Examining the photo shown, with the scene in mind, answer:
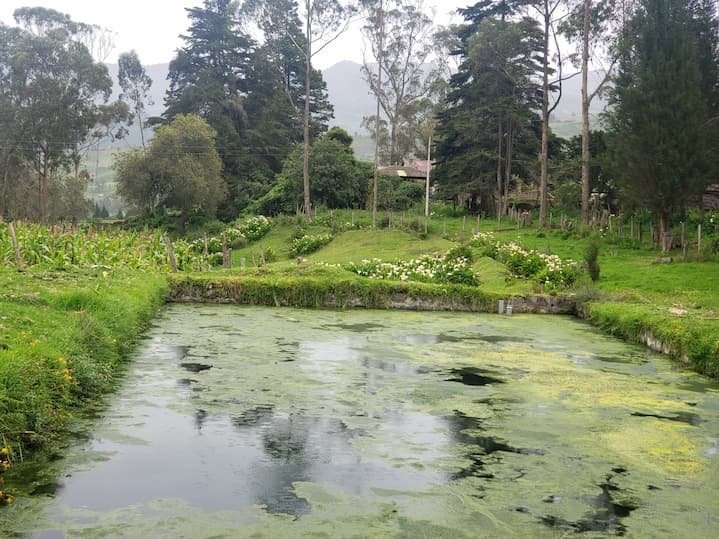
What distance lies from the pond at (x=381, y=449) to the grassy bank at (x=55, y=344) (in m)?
0.38

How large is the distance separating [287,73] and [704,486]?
182ft

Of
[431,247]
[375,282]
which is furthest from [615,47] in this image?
[375,282]

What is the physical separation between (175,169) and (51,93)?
39.5 ft

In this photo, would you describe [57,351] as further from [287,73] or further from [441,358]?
[287,73]

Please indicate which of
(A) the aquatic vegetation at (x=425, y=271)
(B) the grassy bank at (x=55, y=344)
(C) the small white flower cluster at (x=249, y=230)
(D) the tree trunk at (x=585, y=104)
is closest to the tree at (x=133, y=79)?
(C) the small white flower cluster at (x=249, y=230)

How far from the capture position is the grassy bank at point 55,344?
6832 millimetres

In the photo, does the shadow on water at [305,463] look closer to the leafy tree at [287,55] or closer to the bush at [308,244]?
the bush at [308,244]

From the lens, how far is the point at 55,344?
8555 mm

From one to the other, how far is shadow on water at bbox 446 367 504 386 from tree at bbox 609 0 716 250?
17.0 metres

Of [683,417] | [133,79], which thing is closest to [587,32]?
[683,417]

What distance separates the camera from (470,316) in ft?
62.1

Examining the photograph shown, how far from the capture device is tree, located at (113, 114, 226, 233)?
1727 inches

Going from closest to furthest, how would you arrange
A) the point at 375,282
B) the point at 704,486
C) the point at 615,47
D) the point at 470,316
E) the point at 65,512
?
1. the point at 65,512
2. the point at 704,486
3. the point at 470,316
4. the point at 375,282
5. the point at 615,47

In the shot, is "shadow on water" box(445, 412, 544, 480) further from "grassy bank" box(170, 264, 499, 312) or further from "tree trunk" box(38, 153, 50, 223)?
"tree trunk" box(38, 153, 50, 223)
